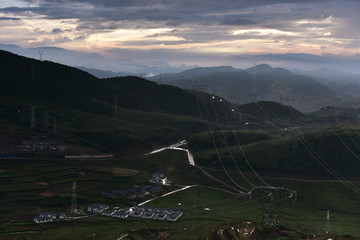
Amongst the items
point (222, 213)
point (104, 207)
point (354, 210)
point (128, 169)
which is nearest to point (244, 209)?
point (222, 213)

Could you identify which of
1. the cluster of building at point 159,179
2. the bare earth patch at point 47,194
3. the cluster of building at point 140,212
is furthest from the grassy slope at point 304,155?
the bare earth patch at point 47,194

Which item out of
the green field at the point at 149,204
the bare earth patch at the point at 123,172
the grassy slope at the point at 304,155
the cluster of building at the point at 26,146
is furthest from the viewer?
the grassy slope at the point at 304,155

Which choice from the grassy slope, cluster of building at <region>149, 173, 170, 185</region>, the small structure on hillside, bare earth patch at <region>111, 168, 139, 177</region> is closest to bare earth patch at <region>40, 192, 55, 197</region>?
the small structure on hillside

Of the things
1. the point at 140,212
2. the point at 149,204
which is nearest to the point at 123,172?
the point at 149,204

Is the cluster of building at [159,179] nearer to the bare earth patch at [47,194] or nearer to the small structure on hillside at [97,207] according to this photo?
the small structure on hillside at [97,207]

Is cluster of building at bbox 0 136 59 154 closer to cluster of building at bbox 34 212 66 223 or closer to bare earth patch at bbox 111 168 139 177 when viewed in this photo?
bare earth patch at bbox 111 168 139 177

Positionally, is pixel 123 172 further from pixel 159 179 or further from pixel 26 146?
pixel 26 146

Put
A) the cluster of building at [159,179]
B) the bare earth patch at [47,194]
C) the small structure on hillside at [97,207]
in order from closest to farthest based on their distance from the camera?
the small structure on hillside at [97,207]
the bare earth patch at [47,194]
the cluster of building at [159,179]
